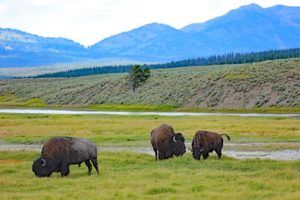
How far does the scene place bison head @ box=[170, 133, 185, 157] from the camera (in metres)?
29.6

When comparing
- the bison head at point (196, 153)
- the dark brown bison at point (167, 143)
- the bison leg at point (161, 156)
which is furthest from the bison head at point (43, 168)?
the bison head at point (196, 153)

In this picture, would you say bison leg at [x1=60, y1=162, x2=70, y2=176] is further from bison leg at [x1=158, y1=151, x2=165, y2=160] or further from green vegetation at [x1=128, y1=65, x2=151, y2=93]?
green vegetation at [x1=128, y1=65, x2=151, y2=93]

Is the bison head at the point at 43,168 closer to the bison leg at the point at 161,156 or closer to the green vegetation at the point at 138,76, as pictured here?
the bison leg at the point at 161,156

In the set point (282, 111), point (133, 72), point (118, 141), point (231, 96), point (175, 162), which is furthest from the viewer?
point (133, 72)

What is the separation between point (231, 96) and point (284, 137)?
76.4 metres

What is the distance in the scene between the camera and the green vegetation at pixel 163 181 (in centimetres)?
1794

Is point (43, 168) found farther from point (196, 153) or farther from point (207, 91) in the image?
point (207, 91)

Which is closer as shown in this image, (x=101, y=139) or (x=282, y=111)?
(x=101, y=139)

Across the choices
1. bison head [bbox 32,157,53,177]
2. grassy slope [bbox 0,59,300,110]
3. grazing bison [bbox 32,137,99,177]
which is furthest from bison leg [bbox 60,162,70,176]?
grassy slope [bbox 0,59,300,110]

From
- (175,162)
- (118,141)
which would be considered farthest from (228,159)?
(118,141)

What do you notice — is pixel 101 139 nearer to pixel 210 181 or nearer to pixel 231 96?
pixel 210 181

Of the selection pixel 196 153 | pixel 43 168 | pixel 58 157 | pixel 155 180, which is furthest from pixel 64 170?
pixel 196 153

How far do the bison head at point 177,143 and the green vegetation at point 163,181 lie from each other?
134cm

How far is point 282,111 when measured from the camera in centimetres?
9944
